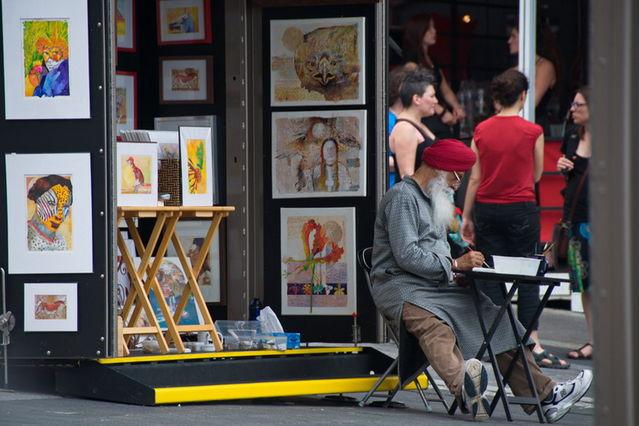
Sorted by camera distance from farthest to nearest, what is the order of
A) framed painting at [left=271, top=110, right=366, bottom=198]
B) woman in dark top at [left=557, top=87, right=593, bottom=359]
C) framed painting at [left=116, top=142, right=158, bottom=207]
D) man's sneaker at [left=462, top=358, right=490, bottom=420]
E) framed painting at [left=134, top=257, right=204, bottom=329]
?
woman in dark top at [left=557, top=87, right=593, bottom=359], framed painting at [left=271, top=110, right=366, bottom=198], framed painting at [left=134, top=257, right=204, bottom=329], framed painting at [left=116, top=142, right=158, bottom=207], man's sneaker at [left=462, top=358, right=490, bottom=420]

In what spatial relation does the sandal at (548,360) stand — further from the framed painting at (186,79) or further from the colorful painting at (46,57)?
the colorful painting at (46,57)

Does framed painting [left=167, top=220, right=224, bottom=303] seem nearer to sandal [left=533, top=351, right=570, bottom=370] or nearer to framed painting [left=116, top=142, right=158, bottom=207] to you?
framed painting [left=116, top=142, right=158, bottom=207]

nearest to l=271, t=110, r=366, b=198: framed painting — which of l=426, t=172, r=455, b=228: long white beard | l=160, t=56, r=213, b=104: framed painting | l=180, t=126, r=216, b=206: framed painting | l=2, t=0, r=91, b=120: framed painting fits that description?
l=160, t=56, r=213, b=104: framed painting

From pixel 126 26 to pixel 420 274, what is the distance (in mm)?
2528

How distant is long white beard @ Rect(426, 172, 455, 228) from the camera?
6535 mm

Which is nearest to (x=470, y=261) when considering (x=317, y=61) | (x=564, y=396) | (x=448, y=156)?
(x=448, y=156)

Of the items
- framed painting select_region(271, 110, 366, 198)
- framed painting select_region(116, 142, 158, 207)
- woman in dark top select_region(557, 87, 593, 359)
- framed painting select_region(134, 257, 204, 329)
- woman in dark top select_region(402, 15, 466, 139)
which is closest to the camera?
framed painting select_region(116, 142, 158, 207)

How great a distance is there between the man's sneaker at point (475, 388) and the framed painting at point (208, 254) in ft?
6.80

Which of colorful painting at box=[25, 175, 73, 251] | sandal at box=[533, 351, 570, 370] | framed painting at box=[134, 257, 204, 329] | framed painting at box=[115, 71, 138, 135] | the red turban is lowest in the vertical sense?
sandal at box=[533, 351, 570, 370]

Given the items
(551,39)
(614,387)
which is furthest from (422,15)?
(614,387)

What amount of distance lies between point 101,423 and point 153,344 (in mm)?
1521

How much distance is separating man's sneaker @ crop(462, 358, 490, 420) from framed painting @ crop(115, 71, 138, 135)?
9.04 ft

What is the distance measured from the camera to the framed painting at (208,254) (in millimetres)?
7723

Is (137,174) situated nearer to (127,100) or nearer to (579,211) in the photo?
(127,100)
